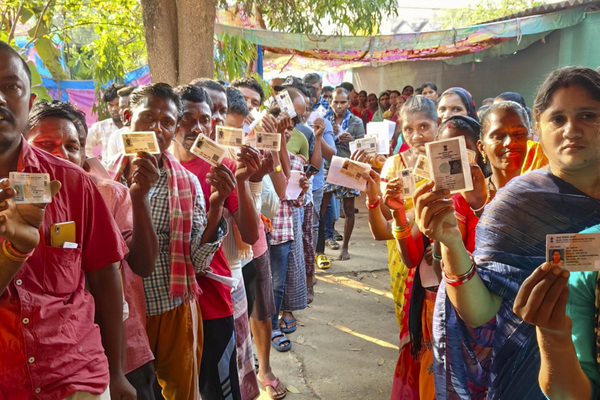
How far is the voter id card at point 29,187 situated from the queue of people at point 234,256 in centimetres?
2

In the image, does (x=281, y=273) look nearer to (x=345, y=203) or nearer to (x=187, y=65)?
(x=187, y=65)

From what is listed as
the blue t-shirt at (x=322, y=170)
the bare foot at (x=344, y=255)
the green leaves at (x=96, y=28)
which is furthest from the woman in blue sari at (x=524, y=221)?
the green leaves at (x=96, y=28)

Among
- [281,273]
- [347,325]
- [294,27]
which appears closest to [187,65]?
[281,273]

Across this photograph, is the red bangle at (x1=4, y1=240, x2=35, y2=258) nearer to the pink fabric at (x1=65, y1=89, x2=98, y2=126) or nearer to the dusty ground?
the dusty ground

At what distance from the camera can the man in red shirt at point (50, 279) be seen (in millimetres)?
1442

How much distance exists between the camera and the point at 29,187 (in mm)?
1374

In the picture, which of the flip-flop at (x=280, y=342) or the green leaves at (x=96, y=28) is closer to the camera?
the flip-flop at (x=280, y=342)

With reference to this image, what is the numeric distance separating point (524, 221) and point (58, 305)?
5.10 ft

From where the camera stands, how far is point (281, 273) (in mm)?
4219

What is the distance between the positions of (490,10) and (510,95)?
2511cm

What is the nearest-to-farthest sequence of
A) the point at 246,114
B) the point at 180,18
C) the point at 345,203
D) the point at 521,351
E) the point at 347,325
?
the point at 521,351, the point at 246,114, the point at 180,18, the point at 347,325, the point at 345,203

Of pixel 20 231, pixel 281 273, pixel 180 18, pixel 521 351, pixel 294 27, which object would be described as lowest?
pixel 281 273

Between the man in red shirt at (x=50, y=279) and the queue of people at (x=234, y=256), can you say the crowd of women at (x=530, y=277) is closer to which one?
the queue of people at (x=234, y=256)

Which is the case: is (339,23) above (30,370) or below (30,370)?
above
